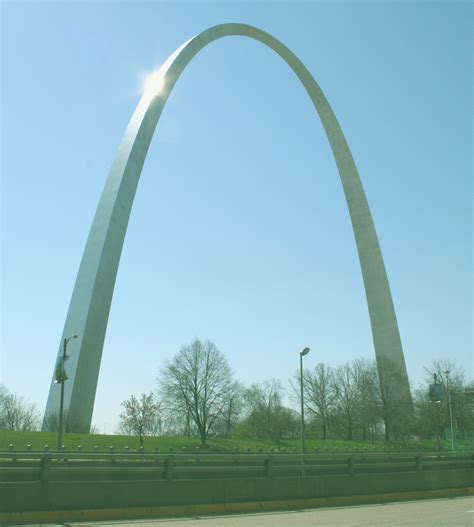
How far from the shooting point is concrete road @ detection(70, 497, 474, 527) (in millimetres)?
12070

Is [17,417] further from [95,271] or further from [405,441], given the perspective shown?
[95,271]

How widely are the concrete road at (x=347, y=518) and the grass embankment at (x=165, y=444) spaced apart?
19.5m

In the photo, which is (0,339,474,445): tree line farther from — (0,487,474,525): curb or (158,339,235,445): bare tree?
(0,487,474,525): curb

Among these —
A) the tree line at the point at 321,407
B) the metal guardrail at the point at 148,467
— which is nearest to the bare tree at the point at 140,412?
the tree line at the point at 321,407

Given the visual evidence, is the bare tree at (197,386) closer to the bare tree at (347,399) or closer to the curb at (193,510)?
the bare tree at (347,399)

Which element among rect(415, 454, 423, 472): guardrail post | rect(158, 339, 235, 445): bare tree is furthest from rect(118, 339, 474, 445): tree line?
rect(415, 454, 423, 472): guardrail post

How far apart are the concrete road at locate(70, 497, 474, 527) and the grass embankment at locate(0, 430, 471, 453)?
19.5 m

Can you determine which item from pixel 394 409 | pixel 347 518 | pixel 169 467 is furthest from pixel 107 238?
pixel 394 409

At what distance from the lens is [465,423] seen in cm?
6575

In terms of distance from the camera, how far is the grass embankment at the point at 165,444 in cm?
3272

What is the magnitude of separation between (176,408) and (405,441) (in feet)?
70.1

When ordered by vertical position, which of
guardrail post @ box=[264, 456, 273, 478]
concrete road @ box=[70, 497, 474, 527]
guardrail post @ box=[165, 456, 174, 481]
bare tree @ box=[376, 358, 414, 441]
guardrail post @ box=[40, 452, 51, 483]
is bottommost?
concrete road @ box=[70, 497, 474, 527]

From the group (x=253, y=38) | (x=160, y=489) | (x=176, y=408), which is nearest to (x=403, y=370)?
(x=176, y=408)

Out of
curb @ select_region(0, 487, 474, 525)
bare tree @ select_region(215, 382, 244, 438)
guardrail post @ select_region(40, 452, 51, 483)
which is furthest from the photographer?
bare tree @ select_region(215, 382, 244, 438)
